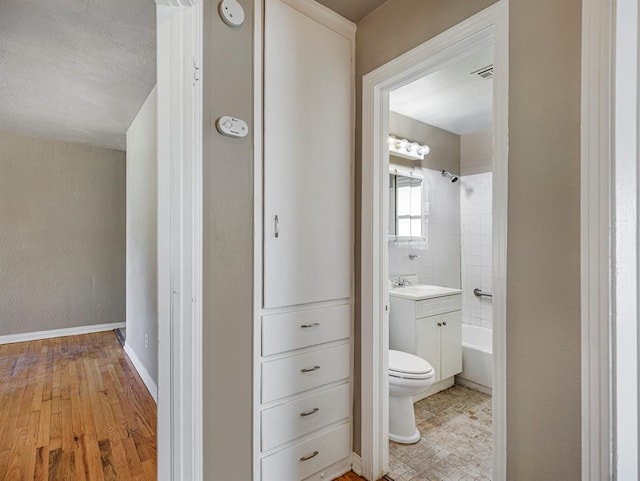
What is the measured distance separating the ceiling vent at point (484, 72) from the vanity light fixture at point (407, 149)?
74cm

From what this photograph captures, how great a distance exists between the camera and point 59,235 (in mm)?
4164

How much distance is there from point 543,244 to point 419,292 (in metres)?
1.70

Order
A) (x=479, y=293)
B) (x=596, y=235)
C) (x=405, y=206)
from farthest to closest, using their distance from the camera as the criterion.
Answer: (x=479, y=293)
(x=405, y=206)
(x=596, y=235)

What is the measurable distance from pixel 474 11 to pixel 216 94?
1.04 meters

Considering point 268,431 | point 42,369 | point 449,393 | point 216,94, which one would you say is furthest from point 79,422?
point 449,393

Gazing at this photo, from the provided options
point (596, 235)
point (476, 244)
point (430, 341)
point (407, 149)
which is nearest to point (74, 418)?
point (430, 341)

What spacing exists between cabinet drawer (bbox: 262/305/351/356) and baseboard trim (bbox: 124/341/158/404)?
1.47 metres

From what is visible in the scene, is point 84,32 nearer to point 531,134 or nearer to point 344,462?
point 531,134

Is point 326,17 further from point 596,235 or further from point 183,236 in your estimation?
point 596,235

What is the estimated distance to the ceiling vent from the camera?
7.47 feet

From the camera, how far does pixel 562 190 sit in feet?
3.55

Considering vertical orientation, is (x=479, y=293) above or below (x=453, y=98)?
below

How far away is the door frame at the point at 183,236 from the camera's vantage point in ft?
4.16

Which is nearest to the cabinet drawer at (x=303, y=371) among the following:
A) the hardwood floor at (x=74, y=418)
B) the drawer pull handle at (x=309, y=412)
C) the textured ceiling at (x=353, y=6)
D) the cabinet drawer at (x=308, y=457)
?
the drawer pull handle at (x=309, y=412)
